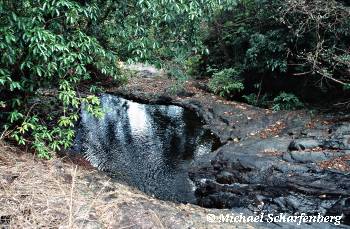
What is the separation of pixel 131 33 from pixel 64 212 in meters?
3.62

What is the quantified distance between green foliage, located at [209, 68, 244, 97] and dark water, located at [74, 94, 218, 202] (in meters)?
1.59

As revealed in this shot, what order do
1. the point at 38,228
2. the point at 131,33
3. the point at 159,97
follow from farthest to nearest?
the point at 159,97
the point at 131,33
the point at 38,228

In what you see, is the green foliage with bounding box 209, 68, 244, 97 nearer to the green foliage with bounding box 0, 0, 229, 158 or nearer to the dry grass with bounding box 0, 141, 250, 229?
the green foliage with bounding box 0, 0, 229, 158

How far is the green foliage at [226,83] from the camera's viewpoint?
1314 centimetres

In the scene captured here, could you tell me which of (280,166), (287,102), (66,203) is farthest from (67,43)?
(287,102)

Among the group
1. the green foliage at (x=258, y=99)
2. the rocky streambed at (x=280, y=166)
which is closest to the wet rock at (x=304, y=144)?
the rocky streambed at (x=280, y=166)

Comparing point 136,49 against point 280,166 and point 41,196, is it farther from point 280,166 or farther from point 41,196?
point 280,166

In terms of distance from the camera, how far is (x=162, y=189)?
7.82 metres

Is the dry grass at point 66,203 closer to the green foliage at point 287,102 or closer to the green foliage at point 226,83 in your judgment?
the green foliage at point 287,102

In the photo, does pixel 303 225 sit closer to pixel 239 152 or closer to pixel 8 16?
pixel 239 152

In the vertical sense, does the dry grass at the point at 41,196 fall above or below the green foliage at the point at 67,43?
below

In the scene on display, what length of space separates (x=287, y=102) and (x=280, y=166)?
3.97 meters

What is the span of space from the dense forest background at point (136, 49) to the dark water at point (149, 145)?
123 cm

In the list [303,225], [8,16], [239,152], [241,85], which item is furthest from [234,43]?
[8,16]
